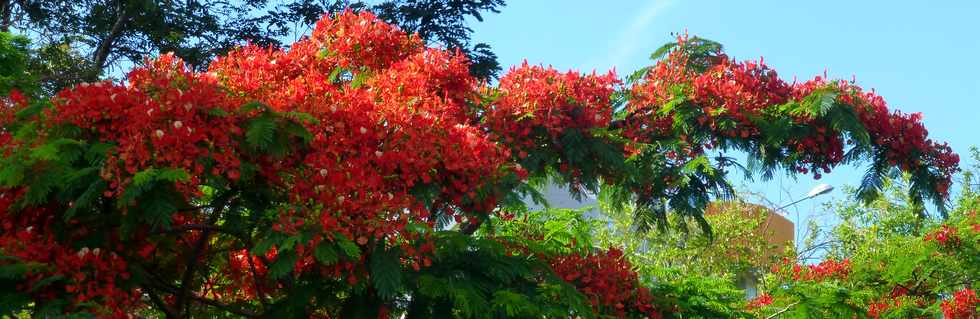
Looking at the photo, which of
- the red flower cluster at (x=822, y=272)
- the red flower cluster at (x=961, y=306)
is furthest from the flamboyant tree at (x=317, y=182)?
the red flower cluster at (x=961, y=306)

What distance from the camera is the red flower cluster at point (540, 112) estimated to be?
324 inches

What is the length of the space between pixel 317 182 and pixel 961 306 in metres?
9.10

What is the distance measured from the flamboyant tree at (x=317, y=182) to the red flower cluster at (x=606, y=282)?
0.05ft

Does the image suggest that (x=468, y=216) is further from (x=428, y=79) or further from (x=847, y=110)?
(x=847, y=110)

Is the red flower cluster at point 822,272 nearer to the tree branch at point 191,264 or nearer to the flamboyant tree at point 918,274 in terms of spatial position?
the flamboyant tree at point 918,274

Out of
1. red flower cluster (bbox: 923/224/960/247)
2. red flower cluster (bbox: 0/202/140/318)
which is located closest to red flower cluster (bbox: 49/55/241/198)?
red flower cluster (bbox: 0/202/140/318)

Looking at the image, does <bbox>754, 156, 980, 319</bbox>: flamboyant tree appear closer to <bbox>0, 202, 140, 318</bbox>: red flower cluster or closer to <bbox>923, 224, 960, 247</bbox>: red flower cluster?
<bbox>923, 224, 960, 247</bbox>: red flower cluster

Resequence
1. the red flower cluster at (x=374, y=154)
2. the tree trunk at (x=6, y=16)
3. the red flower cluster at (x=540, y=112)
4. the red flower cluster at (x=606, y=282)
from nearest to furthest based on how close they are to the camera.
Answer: the red flower cluster at (x=374, y=154) → the red flower cluster at (x=606, y=282) → the red flower cluster at (x=540, y=112) → the tree trunk at (x=6, y=16)

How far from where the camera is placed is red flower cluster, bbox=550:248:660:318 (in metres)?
7.85

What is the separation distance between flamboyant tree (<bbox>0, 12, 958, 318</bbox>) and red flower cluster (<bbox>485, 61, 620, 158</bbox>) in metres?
0.01

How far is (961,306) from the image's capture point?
1293 centimetres

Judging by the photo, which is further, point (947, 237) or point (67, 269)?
point (947, 237)

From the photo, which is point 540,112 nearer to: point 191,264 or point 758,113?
point 758,113

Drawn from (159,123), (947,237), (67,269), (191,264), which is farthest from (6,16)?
(947,237)
